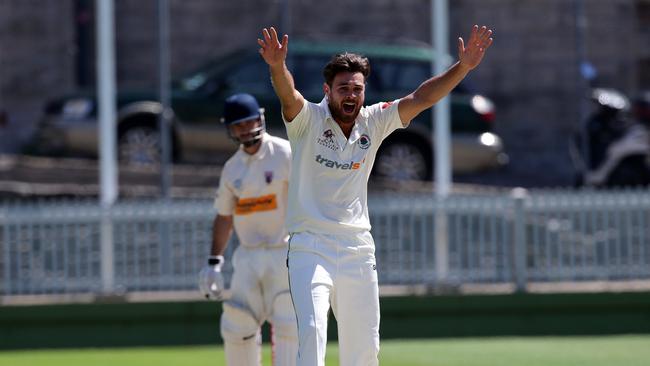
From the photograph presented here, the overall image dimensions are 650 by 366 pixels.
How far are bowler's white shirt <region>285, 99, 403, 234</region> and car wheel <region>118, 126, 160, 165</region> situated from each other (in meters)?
11.6

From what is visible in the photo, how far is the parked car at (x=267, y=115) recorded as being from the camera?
62.4ft

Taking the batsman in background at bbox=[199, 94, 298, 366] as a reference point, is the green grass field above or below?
below

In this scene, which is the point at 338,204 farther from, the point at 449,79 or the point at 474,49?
the point at 474,49

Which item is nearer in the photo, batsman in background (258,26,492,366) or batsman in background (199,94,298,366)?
batsman in background (258,26,492,366)

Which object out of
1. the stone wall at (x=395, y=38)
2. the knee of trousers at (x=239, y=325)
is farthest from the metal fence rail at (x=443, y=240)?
the stone wall at (x=395, y=38)

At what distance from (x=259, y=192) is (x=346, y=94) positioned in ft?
6.62

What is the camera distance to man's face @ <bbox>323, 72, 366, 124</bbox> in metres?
7.81

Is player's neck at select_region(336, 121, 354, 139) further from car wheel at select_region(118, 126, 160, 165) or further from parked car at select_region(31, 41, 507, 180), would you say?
car wheel at select_region(118, 126, 160, 165)

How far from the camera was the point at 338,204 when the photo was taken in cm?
795

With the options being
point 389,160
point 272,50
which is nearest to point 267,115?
point 389,160

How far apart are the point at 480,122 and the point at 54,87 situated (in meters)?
7.95

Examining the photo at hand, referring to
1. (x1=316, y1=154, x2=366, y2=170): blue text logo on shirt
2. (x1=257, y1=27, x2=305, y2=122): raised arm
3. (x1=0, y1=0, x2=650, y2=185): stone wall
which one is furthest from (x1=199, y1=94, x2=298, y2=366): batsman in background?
(x1=0, y1=0, x2=650, y2=185): stone wall

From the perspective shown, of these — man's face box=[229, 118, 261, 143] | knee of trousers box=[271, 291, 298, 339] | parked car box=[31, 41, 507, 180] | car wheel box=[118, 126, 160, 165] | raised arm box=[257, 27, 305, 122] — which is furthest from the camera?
car wheel box=[118, 126, 160, 165]

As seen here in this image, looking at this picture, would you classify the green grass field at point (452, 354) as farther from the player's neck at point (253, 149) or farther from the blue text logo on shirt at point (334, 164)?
the blue text logo on shirt at point (334, 164)
